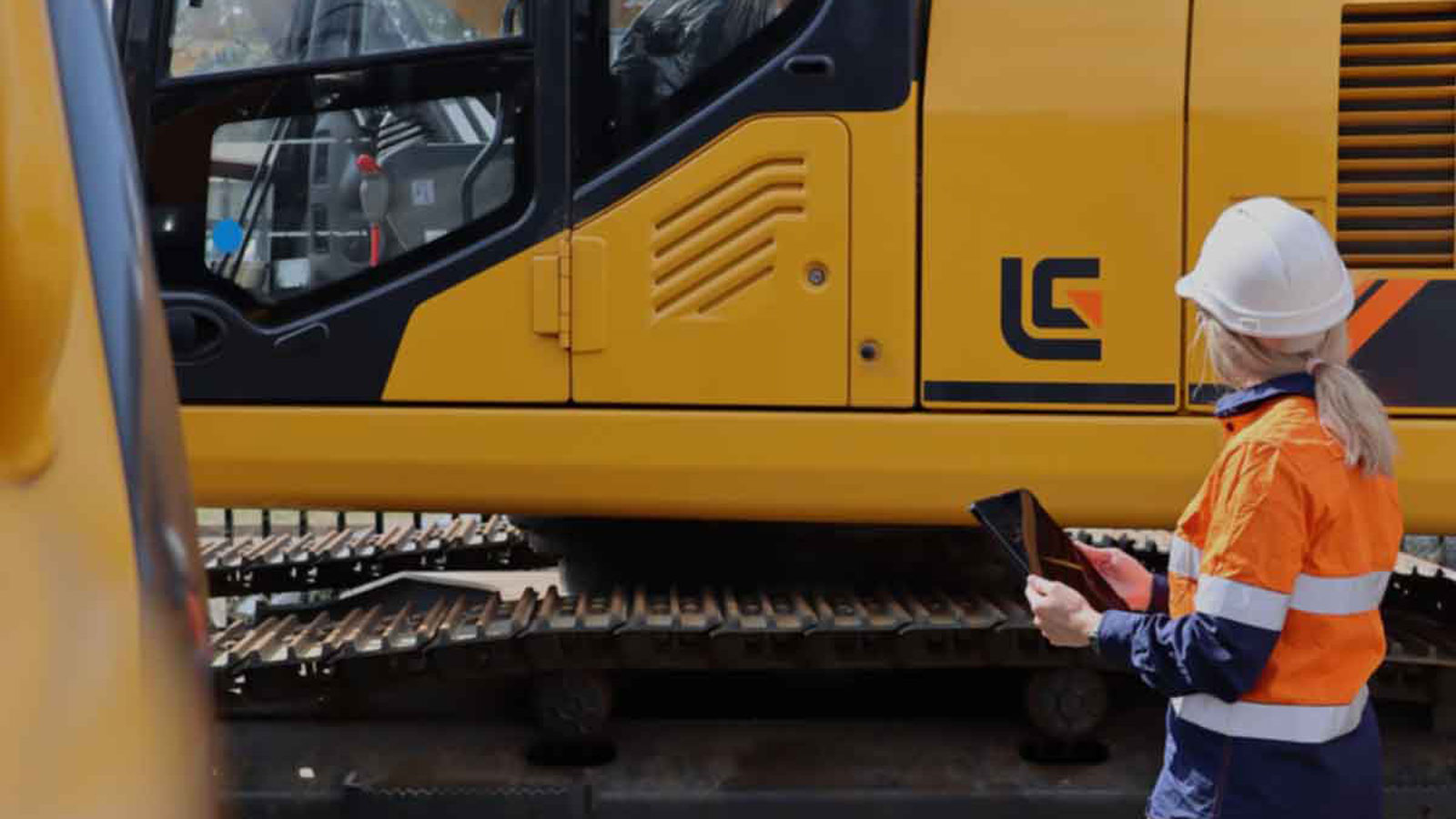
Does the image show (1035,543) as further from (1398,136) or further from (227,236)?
(227,236)

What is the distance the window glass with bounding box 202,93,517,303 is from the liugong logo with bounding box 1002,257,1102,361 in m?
1.16

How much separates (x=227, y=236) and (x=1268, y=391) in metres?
2.57

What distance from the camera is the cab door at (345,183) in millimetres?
4047

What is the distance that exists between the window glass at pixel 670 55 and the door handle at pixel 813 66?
6 cm

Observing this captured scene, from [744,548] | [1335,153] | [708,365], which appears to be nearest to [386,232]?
[708,365]

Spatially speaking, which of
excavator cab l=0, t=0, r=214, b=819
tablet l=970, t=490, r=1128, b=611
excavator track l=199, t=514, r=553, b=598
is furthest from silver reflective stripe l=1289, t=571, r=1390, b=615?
excavator track l=199, t=514, r=553, b=598

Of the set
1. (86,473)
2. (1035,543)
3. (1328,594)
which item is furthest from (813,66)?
(86,473)

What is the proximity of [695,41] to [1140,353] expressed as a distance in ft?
3.94

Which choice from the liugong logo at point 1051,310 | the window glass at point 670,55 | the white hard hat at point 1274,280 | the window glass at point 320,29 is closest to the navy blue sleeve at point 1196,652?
the white hard hat at point 1274,280

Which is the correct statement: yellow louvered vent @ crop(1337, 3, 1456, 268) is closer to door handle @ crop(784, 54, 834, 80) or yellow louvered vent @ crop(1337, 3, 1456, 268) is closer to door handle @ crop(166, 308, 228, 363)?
door handle @ crop(784, 54, 834, 80)

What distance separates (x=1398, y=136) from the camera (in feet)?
13.1

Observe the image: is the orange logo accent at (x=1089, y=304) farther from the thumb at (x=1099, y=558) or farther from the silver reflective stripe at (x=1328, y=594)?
the silver reflective stripe at (x=1328, y=594)

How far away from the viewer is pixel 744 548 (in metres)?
4.56

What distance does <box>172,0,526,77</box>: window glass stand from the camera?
4.11 m
